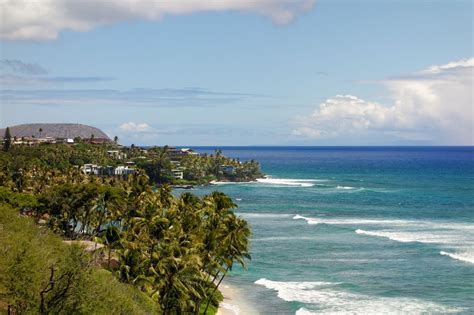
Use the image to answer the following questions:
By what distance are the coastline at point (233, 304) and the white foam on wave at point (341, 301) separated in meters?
3.89

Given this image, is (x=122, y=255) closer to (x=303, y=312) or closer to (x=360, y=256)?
(x=303, y=312)

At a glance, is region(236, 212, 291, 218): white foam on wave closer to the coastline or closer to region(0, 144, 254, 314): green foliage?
region(0, 144, 254, 314): green foliage

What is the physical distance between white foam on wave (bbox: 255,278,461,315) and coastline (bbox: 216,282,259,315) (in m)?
3.89

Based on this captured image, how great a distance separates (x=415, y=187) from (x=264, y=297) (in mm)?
128935

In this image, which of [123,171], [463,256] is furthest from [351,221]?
[123,171]

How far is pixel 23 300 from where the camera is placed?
33250 mm

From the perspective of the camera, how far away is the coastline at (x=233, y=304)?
2222 inches

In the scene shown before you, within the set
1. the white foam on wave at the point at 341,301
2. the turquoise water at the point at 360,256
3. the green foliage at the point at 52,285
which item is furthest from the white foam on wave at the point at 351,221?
the green foliage at the point at 52,285

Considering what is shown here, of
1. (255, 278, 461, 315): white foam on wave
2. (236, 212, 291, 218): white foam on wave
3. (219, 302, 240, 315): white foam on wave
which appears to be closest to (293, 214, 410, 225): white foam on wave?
(236, 212, 291, 218): white foam on wave

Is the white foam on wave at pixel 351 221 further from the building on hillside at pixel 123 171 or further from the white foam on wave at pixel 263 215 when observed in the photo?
the building on hillside at pixel 123 171

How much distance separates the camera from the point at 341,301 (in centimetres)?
5934

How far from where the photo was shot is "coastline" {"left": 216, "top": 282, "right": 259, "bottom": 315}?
5644 centimetres

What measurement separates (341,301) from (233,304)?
10.7m

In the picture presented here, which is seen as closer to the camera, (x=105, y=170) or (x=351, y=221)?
(x=351, y=221)
